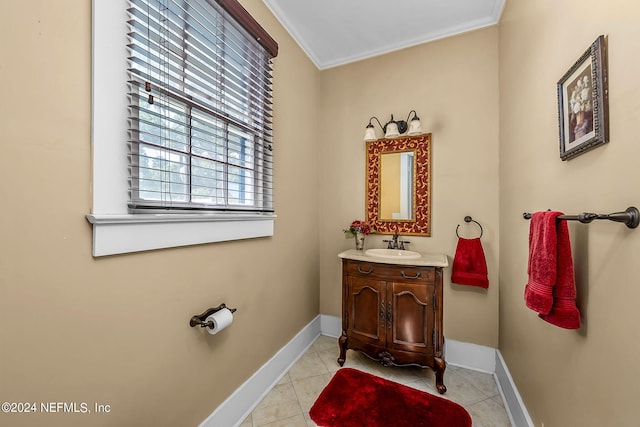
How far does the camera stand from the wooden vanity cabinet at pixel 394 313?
1728mm

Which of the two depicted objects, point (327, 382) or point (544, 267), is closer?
point (544, 267)

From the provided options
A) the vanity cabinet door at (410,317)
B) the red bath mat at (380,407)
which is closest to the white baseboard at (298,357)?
the red bath mat at (380,407)

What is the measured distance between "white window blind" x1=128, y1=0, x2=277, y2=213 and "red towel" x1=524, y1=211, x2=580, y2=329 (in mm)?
1403

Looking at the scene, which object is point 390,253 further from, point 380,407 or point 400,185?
point 380,407

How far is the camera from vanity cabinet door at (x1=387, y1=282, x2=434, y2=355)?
174 centimetres

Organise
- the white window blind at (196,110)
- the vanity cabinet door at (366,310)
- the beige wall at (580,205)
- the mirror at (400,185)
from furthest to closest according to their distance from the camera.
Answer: the mirror at (400,185) < the vanity cabinet door at (366,310) < the white window blind at (196,110) < the beige wall at (580,205)

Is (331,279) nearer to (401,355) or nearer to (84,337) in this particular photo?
(401,355)

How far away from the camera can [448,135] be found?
6.77ft

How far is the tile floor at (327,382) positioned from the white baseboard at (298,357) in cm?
4

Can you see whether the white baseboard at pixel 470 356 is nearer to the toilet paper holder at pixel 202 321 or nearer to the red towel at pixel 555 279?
the red towel at pixel 555 279

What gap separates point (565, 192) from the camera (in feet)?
3.27

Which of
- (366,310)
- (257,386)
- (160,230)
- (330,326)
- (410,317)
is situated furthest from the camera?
(330,326)

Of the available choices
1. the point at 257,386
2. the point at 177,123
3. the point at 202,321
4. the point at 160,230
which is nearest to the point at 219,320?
the point at 202,321

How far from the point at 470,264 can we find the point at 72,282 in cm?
224
